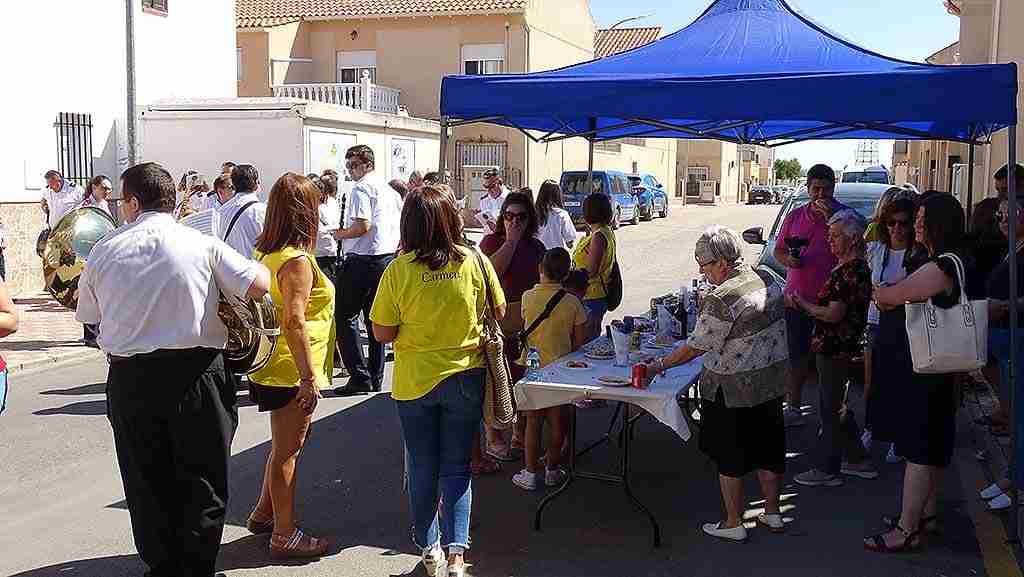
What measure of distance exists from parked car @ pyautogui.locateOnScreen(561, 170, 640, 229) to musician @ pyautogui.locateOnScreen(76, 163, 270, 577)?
20246mm

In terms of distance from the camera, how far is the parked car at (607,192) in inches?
1049

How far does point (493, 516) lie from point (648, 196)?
29.2 meters

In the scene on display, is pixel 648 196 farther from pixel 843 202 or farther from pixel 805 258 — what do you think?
pixel 805 258

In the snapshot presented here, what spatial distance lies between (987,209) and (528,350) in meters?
3.42

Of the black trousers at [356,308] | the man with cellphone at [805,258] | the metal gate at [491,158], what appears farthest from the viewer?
the metal gate at [491,158]

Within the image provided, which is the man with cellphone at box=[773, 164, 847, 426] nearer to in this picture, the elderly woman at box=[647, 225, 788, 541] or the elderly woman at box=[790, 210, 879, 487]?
the elderly woman at box=[790, 210, 879, 487]

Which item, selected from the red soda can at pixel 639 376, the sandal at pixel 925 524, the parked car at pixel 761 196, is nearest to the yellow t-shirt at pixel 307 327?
the red soda can at pixel 639 376

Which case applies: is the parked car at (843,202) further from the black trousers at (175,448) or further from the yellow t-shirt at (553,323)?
the black trousers at (175,448)

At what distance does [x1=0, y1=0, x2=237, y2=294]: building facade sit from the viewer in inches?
531

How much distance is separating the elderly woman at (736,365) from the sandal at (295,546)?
184cm

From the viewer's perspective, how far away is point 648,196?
33594mm

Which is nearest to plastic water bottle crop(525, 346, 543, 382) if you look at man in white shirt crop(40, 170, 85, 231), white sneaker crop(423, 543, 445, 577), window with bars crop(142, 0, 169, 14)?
white sneaker crop(423, 543, 445, 577)

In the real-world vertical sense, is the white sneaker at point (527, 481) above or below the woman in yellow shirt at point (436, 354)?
below

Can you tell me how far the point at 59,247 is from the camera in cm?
752
